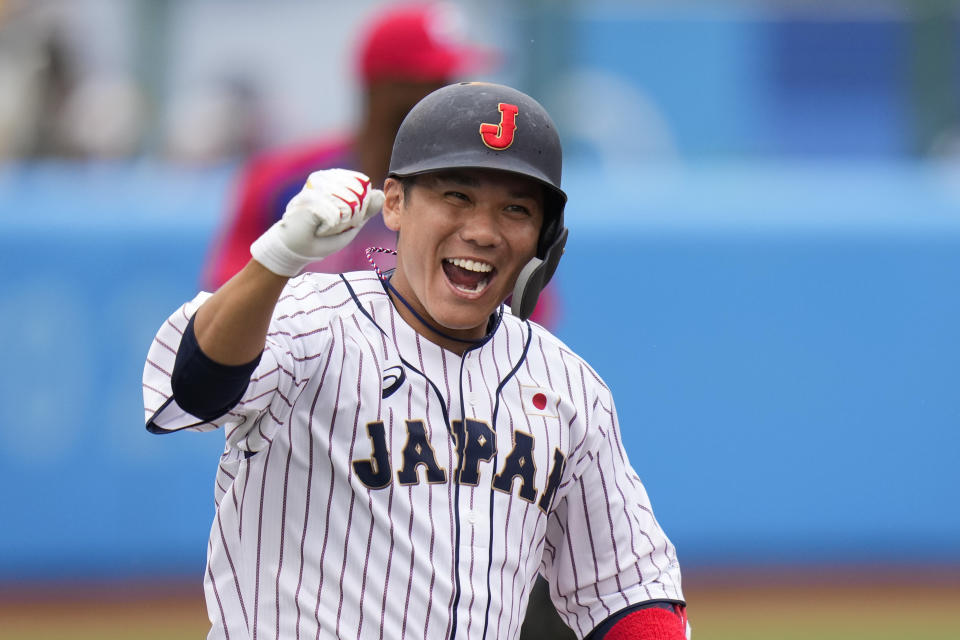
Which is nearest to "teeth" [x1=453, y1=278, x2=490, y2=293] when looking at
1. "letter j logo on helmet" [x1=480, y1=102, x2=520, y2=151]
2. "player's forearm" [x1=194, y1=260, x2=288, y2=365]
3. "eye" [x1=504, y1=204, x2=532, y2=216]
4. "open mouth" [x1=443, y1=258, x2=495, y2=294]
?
"open mouth" [x1=443, y1=258, x2=495, y2=294]

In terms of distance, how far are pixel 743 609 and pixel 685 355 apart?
117 cm

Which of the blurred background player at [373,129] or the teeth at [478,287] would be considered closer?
the teeth at [478,287]

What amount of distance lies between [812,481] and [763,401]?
43cm

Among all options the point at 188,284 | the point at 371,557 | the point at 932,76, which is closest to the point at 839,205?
the point at 932,76

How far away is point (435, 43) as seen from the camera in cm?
454

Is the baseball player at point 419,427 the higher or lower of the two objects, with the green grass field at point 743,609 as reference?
higher

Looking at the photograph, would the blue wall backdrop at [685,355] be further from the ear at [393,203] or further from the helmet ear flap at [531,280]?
the helmet ear flap at [531,280]

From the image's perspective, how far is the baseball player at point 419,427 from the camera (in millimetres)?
2594

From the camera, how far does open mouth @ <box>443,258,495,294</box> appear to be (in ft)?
8.78

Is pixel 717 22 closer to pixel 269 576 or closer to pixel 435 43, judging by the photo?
pixel 435 43

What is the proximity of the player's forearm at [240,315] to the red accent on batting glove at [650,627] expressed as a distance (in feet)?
3.20

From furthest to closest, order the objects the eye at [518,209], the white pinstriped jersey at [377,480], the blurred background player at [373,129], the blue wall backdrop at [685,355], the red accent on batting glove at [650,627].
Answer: the blue wall backdrop at [685,355] < the blurred background player at [373,129] < the red accent on batting glove at [650,627] < the eye at [518,209] < the white pinstriped jersey at [377,480]

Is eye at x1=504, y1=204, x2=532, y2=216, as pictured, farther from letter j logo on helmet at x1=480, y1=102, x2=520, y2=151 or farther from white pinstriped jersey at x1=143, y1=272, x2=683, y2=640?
white pinstriped jersey at x1=143, y1=272, x2=683, y2=640

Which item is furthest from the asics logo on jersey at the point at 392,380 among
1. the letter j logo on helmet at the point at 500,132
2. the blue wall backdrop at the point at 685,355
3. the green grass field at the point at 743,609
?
the blue wall backdrop at the point at 685,355
